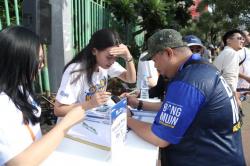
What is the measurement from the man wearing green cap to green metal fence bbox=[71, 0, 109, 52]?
13.2 feet

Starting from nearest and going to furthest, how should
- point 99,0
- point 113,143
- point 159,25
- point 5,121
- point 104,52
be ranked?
point 5,121, point 113,143, point 104,52, point 99,0, point 159,25

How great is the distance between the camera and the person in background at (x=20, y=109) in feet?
4.53

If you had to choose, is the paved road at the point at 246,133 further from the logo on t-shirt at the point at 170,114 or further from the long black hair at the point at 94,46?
the logo on t-shirt at the point at 170,114

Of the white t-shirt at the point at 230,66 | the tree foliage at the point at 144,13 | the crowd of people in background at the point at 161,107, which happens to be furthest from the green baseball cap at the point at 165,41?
the tree foliage at the point at 144,13

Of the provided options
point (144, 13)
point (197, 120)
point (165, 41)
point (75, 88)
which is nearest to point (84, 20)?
point (144, 13)

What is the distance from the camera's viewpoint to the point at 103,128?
1.70 meters

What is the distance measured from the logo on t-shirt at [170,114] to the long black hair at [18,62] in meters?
0.68

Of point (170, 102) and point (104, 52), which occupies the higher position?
point (104, 52)

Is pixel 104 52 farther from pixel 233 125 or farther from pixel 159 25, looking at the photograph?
pixel 159 25

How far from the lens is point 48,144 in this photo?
4.83ft

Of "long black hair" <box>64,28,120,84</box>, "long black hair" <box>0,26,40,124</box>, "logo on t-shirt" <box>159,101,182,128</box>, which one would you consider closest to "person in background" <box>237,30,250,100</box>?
"long black hair" <box>64,28,120,84</box>

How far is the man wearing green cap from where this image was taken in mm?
1774

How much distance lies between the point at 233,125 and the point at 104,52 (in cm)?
116

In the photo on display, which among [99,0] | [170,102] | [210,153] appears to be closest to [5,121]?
[170,102]
